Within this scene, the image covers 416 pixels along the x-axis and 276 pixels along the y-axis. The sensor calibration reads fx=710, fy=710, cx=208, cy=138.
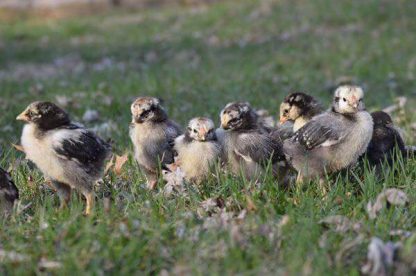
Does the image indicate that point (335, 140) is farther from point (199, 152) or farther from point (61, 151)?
point (61, 151)

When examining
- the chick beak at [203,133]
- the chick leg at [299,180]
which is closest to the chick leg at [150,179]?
the chick beak at [203,133]

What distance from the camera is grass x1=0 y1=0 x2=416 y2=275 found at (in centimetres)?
455

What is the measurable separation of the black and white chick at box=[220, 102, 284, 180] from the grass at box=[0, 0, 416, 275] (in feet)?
1.33

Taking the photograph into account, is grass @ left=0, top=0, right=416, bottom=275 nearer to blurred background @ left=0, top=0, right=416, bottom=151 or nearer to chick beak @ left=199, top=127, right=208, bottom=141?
blurred background @ left=0, top=0, right=416, bottom=151

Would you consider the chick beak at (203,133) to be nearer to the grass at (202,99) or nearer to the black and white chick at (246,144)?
the black and white chick at (246,144)

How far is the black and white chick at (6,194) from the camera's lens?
18.3 ft

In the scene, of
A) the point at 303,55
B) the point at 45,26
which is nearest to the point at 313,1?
the point at 303,55

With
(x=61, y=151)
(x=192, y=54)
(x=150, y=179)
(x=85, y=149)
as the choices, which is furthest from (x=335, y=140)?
(x=192, y=54)

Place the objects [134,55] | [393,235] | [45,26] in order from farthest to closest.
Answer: [45,26], [134,55], [393,235]

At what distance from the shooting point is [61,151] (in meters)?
5.99

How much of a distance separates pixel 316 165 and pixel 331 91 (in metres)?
7.01

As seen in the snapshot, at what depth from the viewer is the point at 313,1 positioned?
74.3ft

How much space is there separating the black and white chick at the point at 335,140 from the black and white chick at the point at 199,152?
2.27ft

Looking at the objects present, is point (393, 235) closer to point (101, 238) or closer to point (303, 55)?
point (101, 238)
